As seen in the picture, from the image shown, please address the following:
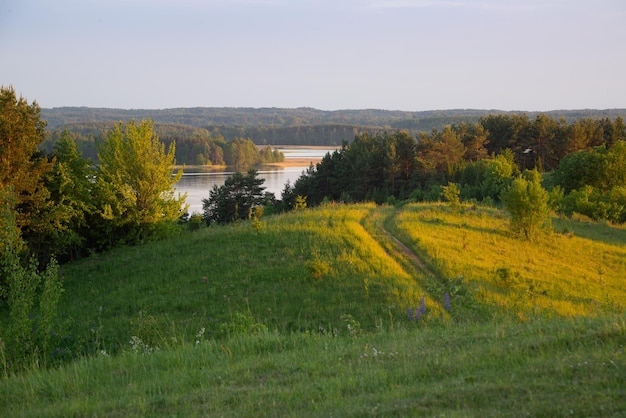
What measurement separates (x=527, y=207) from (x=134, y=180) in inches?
771

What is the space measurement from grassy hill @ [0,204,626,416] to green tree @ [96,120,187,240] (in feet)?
8.91

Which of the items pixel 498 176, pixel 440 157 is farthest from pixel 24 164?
pixel 440 157

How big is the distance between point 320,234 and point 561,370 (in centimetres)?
1683

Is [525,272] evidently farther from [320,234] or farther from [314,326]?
[314,326]

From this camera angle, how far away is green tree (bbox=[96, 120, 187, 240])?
28906mm

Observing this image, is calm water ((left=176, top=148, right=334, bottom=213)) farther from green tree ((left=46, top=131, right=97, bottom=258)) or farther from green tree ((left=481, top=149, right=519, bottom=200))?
green tree ((left=46, top=131, right=97, bottom=258))

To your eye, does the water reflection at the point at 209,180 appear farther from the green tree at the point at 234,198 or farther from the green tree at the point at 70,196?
the green tree at the point at 70,196

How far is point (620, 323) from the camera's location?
694 centimetres

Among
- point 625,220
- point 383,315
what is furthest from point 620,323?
point 625,220

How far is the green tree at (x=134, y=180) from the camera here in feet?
94.8

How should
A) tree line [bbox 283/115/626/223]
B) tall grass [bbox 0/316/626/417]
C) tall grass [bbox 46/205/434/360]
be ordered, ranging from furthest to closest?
tree line [bbox 283/115/626/223] → tall grass [bbox 46/205/434/360] → tall grass [bbox 0/316/626/417]

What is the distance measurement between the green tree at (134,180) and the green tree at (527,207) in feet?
57.9

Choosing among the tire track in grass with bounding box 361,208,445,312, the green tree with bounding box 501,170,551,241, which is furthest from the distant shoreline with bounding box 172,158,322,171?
the green tree with bounding box 501,170,551,241

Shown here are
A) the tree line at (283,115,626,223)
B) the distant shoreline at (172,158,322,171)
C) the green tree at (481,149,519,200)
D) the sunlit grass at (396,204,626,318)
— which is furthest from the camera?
the distant shoreline at (172,158,322,171)
